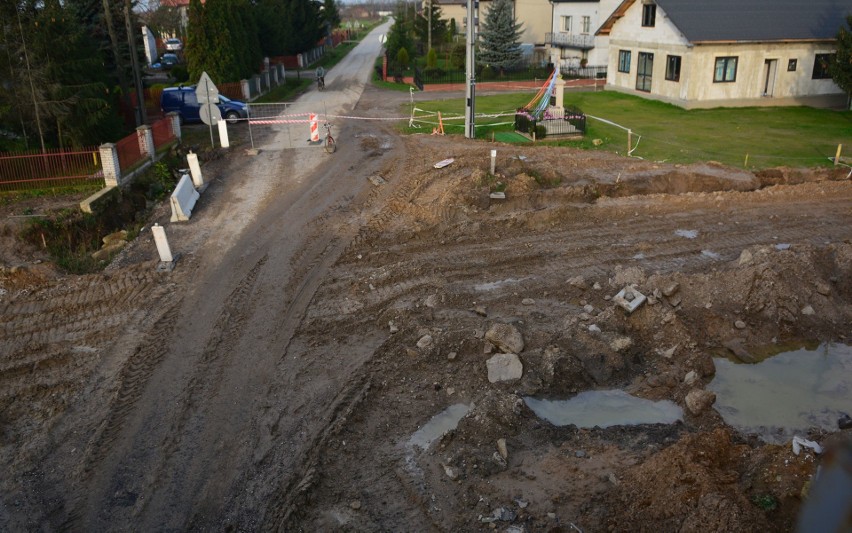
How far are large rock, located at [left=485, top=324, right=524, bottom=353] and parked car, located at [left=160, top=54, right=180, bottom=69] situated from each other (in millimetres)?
44048

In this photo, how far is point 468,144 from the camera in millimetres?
22703

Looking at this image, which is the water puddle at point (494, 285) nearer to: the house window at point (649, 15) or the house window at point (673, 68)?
the house window at point (673, 68)

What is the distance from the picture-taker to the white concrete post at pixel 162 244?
13648 mm

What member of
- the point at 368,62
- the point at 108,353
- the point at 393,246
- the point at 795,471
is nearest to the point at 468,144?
the point at 393,246

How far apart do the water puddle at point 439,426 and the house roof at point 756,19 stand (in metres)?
26.4

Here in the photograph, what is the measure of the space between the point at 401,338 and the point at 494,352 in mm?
1606

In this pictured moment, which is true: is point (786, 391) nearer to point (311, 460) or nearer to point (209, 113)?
point (311, 460)

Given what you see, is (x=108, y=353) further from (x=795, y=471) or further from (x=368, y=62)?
(x=368, y=62)

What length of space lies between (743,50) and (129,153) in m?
27.0

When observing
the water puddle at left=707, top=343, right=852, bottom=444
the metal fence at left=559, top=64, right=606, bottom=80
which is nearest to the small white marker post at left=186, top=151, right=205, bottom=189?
the water puddle at left=707, top=343, right=852, bottom=444

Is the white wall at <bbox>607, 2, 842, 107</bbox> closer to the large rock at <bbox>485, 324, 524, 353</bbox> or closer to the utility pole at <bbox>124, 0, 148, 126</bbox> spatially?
the utility pole at <bbox>124, 0, 148, 126</bbox>

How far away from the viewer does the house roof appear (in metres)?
30.5

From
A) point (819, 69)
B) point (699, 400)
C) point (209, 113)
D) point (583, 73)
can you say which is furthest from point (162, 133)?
point (583, 73)

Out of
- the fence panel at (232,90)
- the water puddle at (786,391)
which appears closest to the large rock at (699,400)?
the water puddle at (786,391)
